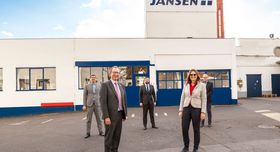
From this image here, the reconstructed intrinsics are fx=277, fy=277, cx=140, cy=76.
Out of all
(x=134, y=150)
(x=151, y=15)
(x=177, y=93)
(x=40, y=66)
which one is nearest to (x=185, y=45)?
(x=177, y=93)

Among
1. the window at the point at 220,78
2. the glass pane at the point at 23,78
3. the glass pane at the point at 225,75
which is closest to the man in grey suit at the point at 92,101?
the glass pane at the point at 23,78

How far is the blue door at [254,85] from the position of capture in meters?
26.4

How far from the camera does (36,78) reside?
18328 millimetres

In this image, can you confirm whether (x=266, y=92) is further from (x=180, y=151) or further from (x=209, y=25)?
(x=180, y=151)

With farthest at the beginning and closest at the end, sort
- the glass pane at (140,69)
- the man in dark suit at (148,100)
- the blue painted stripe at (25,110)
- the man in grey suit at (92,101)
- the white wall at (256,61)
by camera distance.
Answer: the white wall at (256,61), the glass pane at (140,69), the blue painted stripe at (25,110), the man in dark suit at (148,100), the man in grey suit at (92,101)

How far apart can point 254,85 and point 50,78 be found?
18.7 m

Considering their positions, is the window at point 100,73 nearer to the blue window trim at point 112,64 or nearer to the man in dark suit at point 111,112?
the blue window trim at point 112,64

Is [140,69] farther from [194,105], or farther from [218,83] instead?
[194,105]

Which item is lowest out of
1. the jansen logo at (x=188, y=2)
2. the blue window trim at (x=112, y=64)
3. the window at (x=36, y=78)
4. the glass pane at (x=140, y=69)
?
the window at (x=36, y=78)

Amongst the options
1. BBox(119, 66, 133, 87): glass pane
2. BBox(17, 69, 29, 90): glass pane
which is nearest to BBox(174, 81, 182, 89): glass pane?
BBox(119, 66, 133, 87): glass pane

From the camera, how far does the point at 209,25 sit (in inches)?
904

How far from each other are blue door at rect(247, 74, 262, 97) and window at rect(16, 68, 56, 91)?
1798 centimetres

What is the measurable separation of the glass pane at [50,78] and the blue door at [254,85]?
17912 mm

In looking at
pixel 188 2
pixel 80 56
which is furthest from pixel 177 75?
pixel 188 2
